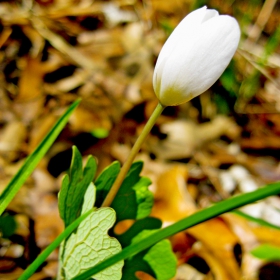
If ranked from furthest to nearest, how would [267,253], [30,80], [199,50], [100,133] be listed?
[30,80] → [100,133] → [267,253] → [199,50]

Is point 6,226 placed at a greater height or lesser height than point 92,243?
lesser

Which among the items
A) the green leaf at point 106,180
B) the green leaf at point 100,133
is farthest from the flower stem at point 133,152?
the green leaf at point 100,133

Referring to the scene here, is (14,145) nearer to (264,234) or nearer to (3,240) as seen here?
(3,240)

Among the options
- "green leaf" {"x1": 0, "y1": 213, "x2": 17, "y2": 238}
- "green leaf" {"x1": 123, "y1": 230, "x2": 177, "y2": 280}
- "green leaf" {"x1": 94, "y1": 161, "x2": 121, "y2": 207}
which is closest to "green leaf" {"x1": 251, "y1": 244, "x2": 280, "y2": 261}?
"green leaf" {"x1": 123, "y1": 230, "x2": 177, "y2": 280}

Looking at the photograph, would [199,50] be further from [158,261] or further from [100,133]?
[100,133]

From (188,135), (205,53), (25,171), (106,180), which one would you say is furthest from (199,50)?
(188,135)
